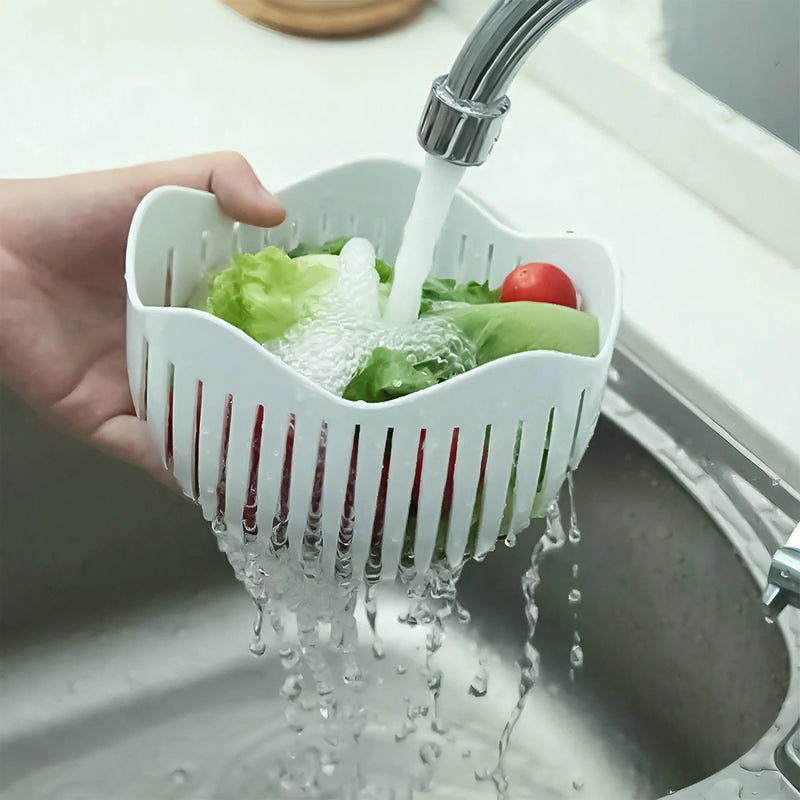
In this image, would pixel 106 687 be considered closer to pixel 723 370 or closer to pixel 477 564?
pixel 477 564

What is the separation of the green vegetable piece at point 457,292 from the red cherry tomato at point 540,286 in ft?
0.11

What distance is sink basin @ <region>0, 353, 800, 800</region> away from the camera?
2.75 feet

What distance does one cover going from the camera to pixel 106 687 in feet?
3.42

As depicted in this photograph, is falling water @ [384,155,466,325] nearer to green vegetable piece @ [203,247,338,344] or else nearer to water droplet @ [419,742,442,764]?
green vegetable piece @ [203,247,338,344]

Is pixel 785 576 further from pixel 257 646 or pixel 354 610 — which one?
pixel 257 646

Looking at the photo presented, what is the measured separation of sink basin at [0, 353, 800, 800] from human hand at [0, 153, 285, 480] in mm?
117

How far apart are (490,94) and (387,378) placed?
145 millimetres

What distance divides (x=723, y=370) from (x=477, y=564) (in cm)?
30

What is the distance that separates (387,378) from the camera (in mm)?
620

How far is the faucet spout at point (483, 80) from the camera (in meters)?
0.54

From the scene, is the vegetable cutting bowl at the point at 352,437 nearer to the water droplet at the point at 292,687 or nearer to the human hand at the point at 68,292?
the human hand at the point at 68,292

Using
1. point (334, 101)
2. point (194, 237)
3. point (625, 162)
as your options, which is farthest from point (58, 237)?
point (625, 162)

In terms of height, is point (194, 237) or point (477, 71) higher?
point (477, 71)

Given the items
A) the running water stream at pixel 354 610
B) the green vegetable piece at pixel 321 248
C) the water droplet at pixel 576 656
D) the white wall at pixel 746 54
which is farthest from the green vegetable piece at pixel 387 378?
the white wall at pixel 746 54
